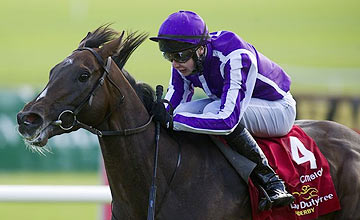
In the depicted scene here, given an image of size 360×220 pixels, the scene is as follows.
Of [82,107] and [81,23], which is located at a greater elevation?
[82,107]

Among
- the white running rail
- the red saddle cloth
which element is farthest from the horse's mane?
the white running rail

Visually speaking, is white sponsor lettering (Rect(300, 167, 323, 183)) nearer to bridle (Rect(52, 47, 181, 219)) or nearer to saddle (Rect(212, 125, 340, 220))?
saddle (Rect(212, 125, 340, 220))

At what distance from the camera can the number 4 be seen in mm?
5027

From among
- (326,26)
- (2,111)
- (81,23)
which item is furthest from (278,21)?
(2,111)

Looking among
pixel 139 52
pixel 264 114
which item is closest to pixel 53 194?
pixel 264 114

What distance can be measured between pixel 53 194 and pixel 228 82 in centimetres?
248

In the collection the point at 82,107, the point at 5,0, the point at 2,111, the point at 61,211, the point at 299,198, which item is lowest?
the point at 5,0

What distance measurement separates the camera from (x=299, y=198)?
16.3 feet

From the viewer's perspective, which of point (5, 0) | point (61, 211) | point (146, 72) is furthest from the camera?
point (5, 0)

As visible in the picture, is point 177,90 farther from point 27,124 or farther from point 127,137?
point 27,124

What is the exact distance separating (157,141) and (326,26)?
97.4 feet

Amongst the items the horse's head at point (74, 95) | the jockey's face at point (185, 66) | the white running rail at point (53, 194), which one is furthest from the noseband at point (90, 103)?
the white running rail at point (53, 194)

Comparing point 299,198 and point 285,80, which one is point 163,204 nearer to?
point 299,198

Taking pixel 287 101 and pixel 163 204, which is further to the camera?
pixel 287 101
